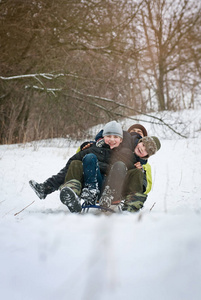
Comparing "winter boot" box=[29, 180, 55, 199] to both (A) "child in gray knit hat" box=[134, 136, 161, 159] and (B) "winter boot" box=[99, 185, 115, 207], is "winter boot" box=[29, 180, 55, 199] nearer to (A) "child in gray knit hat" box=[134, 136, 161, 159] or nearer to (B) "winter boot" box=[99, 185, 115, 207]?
(B) "winter boot" box=[99, 185, 115, 207]

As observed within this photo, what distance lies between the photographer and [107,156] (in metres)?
2.49

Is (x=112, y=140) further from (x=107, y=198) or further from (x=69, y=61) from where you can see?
(x=69, y=61)

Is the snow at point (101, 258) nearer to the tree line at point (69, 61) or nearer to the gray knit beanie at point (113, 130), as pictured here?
the gray knit beanie at point (113, 130)

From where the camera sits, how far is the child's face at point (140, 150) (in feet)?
7.77

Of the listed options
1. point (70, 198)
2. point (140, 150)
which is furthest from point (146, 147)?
point (70, 198)

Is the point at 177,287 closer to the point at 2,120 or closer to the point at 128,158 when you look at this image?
the point at 128,158

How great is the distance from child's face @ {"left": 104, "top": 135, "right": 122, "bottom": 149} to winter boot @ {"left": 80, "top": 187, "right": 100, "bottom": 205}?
491 millimetres

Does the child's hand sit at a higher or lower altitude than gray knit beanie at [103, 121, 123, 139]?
lower

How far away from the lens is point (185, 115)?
8141mm

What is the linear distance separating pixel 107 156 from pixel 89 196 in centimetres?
51

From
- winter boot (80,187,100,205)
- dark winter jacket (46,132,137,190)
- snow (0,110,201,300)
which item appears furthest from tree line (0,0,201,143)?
snow (0,110,201,300)

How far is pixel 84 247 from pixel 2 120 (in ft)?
20.4

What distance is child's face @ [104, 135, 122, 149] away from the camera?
2.42m

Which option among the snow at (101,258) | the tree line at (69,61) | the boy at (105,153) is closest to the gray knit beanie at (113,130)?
the boy at (105,153)
